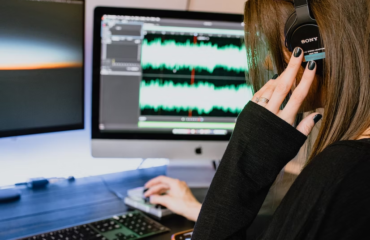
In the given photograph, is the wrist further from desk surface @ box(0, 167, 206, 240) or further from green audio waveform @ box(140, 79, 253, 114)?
green audio waveform @ box(140, 79, 253, 114)

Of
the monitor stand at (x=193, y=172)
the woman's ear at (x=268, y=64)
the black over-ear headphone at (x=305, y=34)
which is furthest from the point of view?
the monitor stand at (x=193, y=172)

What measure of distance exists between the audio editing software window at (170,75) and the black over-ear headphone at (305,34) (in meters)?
0.52

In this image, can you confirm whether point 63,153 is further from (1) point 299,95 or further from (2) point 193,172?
Answer: (1) point 299,95

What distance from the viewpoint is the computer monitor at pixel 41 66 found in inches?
42.3

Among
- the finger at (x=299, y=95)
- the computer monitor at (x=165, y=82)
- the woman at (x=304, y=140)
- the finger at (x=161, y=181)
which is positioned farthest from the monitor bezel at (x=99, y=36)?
the finger at (x=299, y=95)

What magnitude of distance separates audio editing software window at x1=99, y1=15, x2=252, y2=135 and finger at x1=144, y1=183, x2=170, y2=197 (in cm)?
20

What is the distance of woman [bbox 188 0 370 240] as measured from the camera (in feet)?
1.82

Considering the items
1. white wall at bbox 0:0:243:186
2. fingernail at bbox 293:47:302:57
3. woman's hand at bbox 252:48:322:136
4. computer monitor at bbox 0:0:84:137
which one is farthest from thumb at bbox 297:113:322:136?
white wall at bbox 0:0:243:186

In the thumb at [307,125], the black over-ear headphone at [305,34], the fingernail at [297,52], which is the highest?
the black over-ear headphone at [305,34]

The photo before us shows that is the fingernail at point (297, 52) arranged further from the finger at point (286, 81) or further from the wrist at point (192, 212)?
the wrist at point (192, 212)

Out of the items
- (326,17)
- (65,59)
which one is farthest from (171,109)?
(326,17)

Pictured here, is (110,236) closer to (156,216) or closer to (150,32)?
(156,216)

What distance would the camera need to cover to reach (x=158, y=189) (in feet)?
3.80

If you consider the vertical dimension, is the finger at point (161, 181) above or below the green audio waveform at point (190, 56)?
below
